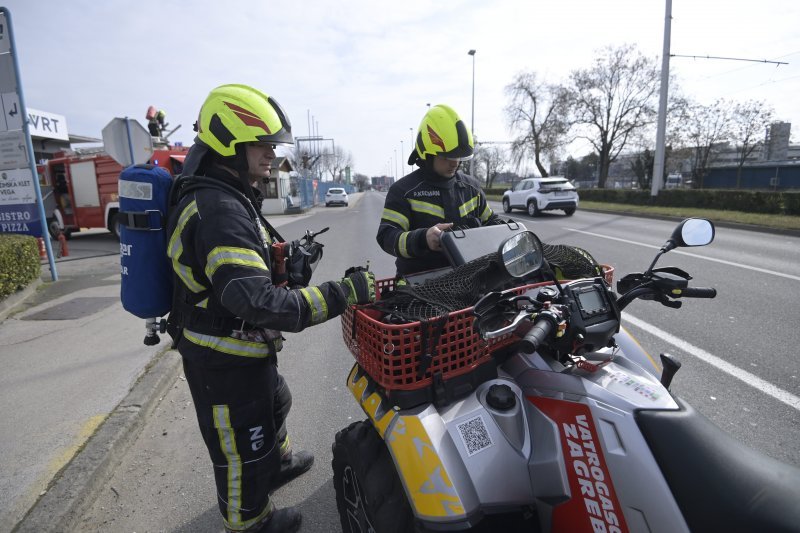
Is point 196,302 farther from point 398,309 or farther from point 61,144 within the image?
point 61,144

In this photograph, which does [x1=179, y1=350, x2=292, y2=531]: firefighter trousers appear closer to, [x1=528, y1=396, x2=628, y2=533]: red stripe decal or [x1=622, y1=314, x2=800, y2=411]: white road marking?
[x1=528, y1=396, x2=628, y2=533]: red stripe decal

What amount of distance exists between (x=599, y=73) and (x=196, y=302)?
39.9 metres

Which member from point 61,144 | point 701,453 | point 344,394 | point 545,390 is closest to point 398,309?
point 545,390

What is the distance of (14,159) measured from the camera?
292 inches

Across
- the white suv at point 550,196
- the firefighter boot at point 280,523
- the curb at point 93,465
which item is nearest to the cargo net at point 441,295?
the firefighter boot at point 280,523

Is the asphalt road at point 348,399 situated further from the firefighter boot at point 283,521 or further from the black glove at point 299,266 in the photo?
the black glove at point 299,266

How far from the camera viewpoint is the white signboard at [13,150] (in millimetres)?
7305

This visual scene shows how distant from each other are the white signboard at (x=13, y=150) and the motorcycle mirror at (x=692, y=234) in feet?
31.0

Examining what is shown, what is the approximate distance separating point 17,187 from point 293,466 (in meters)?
8.27

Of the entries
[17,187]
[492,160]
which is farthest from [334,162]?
[17,187]

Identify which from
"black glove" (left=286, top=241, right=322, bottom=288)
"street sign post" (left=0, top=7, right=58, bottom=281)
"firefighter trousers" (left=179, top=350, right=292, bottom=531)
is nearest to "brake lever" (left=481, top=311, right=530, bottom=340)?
"black glove" (left=286, top=241, right=322, bottom=288)

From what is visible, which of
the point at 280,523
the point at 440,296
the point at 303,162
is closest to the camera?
the point at 440,296

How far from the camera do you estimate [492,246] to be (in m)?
2.09

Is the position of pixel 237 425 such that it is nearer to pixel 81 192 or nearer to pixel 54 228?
pixel 54 228
